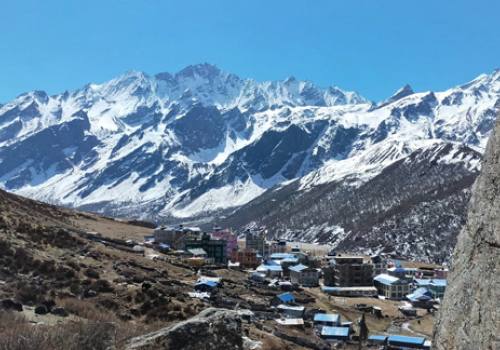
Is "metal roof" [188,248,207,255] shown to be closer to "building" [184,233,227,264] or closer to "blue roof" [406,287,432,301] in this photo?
"building" [184,233,227,264]

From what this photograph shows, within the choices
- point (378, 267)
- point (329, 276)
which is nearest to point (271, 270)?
point (329, 276)

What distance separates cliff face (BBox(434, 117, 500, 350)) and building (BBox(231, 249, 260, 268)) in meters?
154

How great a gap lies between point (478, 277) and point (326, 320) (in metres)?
88.4

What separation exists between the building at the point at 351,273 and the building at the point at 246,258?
2390 cm

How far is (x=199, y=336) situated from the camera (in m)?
18.8

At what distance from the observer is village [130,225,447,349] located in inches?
3378

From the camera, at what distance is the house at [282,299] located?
331 ft

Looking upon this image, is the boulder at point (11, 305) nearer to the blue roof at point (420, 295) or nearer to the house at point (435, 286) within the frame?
the blue roof at point (420, 295)

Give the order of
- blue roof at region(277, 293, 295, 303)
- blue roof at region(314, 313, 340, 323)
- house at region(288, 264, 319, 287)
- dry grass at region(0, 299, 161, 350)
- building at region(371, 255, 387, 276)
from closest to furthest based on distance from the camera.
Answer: dry grass at region(0, 299, 161, 350)
blue roof at region(314, 313, 340, 323)
blue roof at region(277, 293, 295, 303)
house at region(288, 264, 319, 287)
building at region(371, 255, 387, 276)

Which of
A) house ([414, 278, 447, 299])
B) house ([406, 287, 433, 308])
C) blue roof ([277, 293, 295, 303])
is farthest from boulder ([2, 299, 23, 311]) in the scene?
house ([414, 278, 447, 299])

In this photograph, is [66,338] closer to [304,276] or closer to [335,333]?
[335,333]

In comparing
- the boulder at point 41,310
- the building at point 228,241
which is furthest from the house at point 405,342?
the building at point 228,241

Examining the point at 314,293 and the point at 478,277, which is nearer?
the point at 478,277

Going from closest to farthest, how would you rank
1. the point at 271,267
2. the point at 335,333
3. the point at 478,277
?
1. the point at 478,277
2. the point at 335,333
3. the point at 271,267
